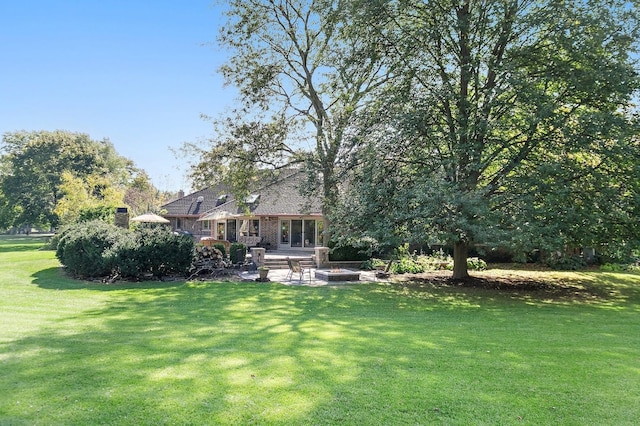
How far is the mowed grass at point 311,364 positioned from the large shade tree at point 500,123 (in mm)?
3452

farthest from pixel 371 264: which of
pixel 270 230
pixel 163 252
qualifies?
pixel 270 230

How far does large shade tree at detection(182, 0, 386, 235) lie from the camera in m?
20.7

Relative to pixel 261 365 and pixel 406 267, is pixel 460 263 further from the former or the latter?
pixel 261 365

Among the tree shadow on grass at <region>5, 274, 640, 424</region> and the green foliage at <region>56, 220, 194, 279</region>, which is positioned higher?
the green foliage at <region>56, 220, 194, 279</region>

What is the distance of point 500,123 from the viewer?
13.0m

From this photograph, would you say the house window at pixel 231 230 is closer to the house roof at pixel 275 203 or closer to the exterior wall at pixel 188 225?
the house roof at pixel 275 203

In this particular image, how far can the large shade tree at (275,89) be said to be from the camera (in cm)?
2069

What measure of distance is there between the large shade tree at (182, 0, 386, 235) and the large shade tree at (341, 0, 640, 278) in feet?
15.4

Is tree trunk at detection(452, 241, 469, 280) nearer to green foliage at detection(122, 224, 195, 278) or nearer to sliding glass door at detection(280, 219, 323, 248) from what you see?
green foliage at detection(122, 224, 195, 278)

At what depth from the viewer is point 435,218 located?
1257 cm

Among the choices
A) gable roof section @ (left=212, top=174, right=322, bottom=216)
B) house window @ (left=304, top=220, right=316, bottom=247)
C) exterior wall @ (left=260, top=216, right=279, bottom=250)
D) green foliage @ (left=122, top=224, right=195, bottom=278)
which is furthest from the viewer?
exterior wall @ (left=260, top=216, right=279, bottom=250)

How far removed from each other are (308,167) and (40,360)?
14487 mm

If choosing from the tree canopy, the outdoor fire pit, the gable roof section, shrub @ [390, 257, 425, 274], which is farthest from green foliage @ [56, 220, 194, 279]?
the tree canopy

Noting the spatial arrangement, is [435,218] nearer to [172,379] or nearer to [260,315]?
[260,315]
